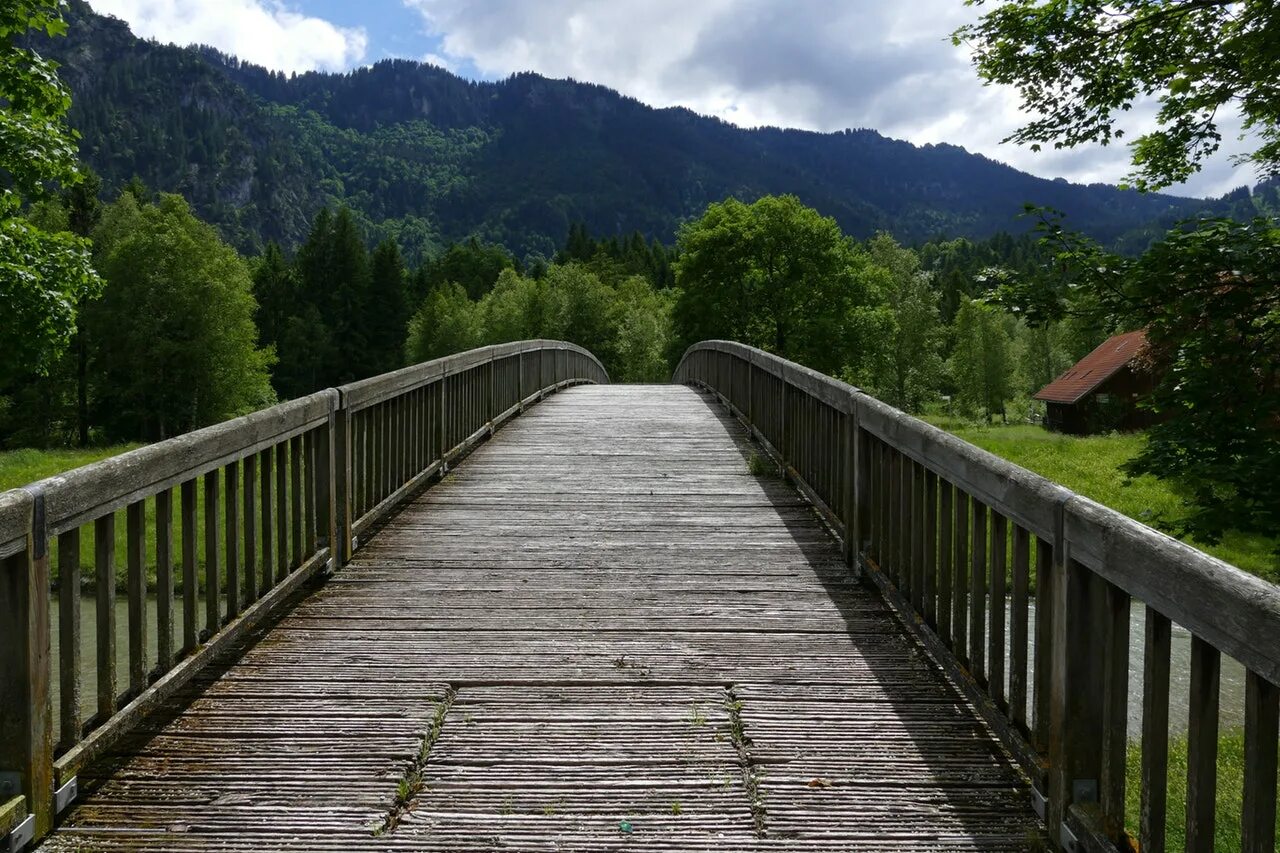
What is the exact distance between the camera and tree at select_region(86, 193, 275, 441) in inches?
1759

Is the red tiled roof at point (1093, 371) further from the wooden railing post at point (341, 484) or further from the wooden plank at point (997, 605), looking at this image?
the wooden plank at point (997, 605)

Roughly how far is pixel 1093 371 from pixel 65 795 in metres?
55.5

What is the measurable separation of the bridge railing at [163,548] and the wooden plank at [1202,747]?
2749 millimetres

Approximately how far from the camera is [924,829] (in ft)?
9.21

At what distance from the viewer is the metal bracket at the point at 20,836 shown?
8.42ft

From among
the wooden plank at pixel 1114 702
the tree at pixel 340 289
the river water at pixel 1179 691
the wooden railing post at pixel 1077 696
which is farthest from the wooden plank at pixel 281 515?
the tree at pixel 340 289

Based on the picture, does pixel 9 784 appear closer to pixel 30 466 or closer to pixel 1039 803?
pixel 1039 803

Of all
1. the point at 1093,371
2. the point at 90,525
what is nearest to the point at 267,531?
the point at 90,525

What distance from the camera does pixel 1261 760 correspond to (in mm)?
1858

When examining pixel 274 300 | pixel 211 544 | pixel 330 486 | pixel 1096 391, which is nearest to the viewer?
pixel 211 544

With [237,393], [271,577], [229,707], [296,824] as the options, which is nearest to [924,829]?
[296,824]

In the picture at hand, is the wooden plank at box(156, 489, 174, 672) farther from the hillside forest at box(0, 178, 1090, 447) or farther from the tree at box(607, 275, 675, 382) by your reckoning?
the tree at box(607, 275, 675, 382)

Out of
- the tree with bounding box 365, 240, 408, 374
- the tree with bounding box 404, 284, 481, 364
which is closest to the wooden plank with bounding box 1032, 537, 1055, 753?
the tree with bounding box 404, 284, 481, 364

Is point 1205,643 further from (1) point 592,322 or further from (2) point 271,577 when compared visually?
(1) point 592,322
